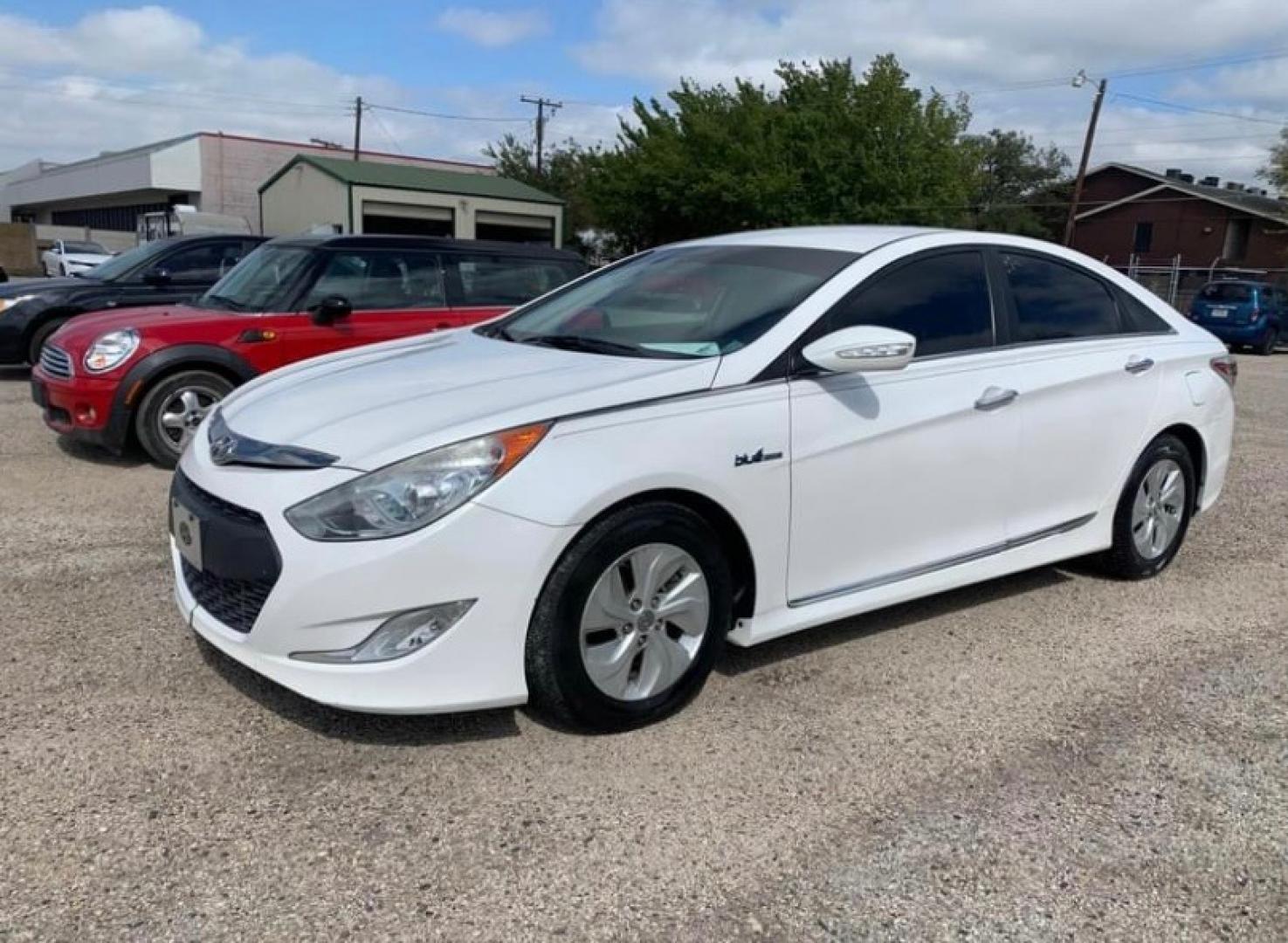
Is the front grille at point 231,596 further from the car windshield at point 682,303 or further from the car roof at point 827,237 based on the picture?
the car roof at point 827,237

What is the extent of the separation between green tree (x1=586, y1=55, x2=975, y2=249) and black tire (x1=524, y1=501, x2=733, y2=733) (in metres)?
27.5

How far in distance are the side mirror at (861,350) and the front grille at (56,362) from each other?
16.8ft

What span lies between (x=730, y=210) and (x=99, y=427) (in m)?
26.2

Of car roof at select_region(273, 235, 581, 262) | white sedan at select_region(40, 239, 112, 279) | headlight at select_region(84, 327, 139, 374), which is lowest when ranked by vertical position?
headlight at select_region(84, 327, 139, 374)

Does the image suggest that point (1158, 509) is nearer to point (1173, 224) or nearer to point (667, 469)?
point (667, 469)

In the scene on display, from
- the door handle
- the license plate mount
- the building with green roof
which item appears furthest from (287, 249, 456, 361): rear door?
the building with green roof

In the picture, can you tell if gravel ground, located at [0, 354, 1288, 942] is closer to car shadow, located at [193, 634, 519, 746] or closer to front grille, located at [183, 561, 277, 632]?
car shadow, located at [193, 634, 519, 746]

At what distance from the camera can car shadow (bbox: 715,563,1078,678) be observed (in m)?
3.95

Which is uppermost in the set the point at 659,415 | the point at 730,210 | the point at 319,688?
the point at 730,210

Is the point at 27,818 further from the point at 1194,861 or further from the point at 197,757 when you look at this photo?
the point at 1194,861

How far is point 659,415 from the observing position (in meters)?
3.21

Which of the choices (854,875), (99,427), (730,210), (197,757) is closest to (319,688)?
(197,757)

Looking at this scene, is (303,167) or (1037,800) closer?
(1037,800)

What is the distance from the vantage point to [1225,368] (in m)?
5.20
